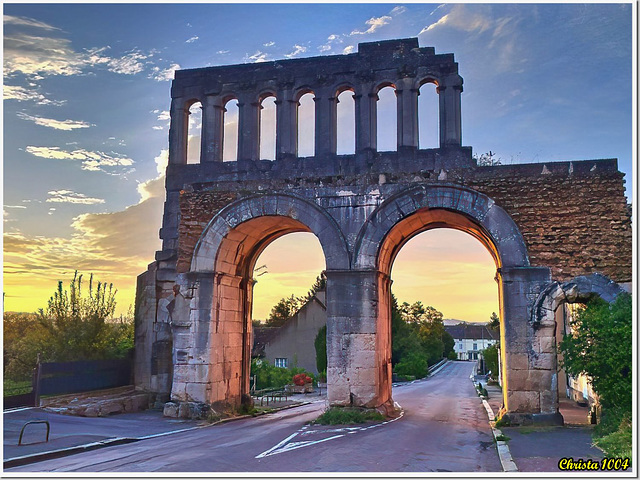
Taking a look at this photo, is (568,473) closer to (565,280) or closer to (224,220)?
(565,280)

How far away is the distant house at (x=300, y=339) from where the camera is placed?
40.5 meters

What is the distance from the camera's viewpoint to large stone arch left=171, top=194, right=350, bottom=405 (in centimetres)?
1628

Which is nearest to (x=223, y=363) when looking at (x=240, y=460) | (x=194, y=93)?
(x=240, y=460)

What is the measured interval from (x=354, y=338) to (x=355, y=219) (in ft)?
10.3

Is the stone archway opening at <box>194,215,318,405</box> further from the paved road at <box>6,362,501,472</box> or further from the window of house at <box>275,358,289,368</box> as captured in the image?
the window of house at <box>275,358,289,368</box>

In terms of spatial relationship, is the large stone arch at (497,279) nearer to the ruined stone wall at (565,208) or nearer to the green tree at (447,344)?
the ruined stone wall at (565,208)

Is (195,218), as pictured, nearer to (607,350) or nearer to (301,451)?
(301,451)

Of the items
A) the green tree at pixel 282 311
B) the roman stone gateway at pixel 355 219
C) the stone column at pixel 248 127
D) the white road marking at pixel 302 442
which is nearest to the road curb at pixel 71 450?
the white road marking at pixel 302 442


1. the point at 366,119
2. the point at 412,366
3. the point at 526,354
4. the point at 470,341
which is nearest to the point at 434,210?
the point at 366,119

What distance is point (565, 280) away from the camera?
14680 millimetres

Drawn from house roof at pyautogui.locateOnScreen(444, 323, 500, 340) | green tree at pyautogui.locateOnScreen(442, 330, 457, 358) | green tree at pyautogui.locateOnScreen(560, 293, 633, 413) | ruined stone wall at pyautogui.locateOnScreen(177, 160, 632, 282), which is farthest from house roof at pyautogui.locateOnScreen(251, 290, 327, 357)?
house roof at pyautogui.locateOnScreen(444, 323, 500, 340)

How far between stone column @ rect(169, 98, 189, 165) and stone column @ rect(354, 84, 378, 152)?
573 cm

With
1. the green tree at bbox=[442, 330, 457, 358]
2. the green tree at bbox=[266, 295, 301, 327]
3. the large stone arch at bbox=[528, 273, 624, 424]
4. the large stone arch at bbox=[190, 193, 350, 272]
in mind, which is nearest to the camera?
the large stone arch at bbox=[528, 273, 624, 424]

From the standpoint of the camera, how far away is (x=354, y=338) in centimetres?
1555
